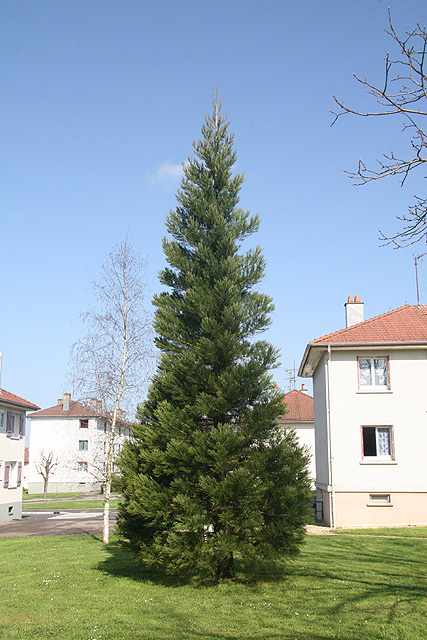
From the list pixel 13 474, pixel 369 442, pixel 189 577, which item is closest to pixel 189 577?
pixel 189 577

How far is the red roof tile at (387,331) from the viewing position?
72.6ft

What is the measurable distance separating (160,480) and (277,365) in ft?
10.3

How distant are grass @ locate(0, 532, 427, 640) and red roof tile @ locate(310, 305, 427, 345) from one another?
9674 millimetres

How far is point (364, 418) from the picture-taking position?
22031 millimetres

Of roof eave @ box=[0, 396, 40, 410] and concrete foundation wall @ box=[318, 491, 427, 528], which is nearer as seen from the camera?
concrete foundation wall @ box=[318, 491, 427, 528]

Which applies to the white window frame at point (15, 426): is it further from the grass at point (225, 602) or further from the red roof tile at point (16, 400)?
the grass at point (225, 602)

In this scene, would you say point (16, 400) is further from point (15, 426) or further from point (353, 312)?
point (353, 312)

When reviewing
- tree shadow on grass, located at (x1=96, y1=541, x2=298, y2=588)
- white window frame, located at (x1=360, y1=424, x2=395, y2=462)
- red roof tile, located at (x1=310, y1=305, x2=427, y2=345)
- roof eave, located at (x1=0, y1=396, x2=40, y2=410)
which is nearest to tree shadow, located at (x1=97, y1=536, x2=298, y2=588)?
tree shadow on grass, located at (x1=96, y1=541, x2=298, y2=588)

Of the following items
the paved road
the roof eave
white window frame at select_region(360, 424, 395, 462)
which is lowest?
the paved road

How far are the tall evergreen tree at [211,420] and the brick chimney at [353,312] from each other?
626 inches

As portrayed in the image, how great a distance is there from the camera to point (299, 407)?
43312 millimetres

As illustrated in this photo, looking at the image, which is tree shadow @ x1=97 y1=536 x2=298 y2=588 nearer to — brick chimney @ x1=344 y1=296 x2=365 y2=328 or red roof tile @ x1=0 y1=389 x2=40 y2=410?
brick chimney @ x1=344 y1=296 x2=365 y2=328

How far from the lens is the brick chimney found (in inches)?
1053

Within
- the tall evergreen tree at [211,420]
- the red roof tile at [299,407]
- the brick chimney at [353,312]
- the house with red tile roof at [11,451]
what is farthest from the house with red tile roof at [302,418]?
the tall evergreen tree at [211,420]
